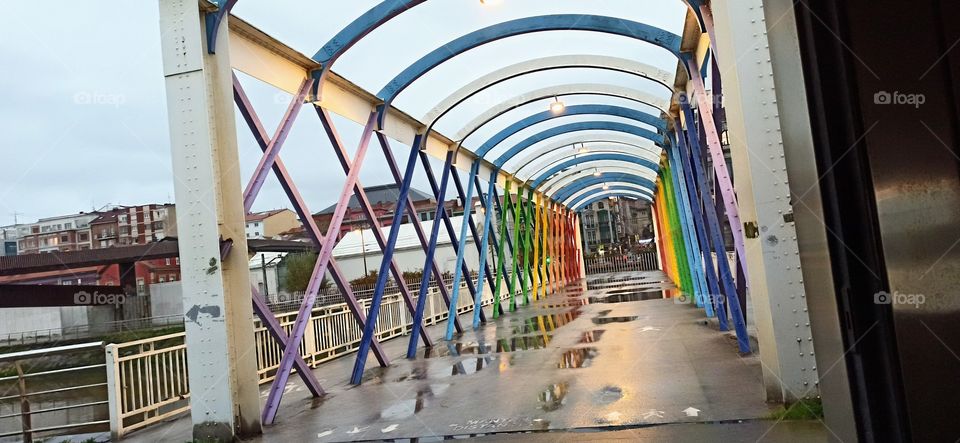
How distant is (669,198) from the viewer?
1581 centimetres

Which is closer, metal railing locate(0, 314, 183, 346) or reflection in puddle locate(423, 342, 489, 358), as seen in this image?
Answer: reflection in puddle locate(423, 342, 489, 358)

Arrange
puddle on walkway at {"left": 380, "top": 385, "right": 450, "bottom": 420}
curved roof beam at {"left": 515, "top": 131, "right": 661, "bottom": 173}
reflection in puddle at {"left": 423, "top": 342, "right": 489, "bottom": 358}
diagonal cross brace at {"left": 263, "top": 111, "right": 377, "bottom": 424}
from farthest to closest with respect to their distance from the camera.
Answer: curved roof beam at {"left": 515, "top": 131, "right": 661, "bottom": 173}, reflection in puddle at {"left": 423, "top": 342, "right": 489, "bottom": 358}, diagonal cross brace at {"left": 263, "top": 111, "right": 377, "bottom": 424}, puddle on walkway at {"left": 380, "top": 385, "right": 450, "bottom": 420}

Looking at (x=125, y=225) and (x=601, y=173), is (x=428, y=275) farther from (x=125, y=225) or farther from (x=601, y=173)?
(x=125, y=225)

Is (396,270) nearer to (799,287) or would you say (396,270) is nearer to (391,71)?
(391,71)

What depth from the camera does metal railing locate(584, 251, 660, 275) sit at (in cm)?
4128

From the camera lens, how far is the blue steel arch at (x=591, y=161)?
17922 millimetres

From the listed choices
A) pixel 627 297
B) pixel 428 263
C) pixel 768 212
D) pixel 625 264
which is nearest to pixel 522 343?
pixel 428 263

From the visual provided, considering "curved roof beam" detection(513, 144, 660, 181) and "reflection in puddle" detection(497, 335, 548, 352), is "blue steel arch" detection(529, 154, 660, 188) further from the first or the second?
"reflection in puddle" detection(497, 335, 548, 352)

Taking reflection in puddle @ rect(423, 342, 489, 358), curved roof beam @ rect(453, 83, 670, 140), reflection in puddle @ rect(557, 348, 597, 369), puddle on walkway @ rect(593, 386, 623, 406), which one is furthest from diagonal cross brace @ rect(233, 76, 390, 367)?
curved roof beam @ rect(453, 83, 670, 140)

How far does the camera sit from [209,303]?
5.68 m

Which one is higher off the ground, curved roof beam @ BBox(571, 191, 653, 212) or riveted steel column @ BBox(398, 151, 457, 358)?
curved roof beam @ BBox(571, 191, 653, 212)

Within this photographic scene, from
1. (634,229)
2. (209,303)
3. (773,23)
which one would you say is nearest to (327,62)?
(209,303)

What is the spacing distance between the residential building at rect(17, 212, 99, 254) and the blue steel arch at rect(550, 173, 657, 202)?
71.5m

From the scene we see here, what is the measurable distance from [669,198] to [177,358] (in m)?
12.3
